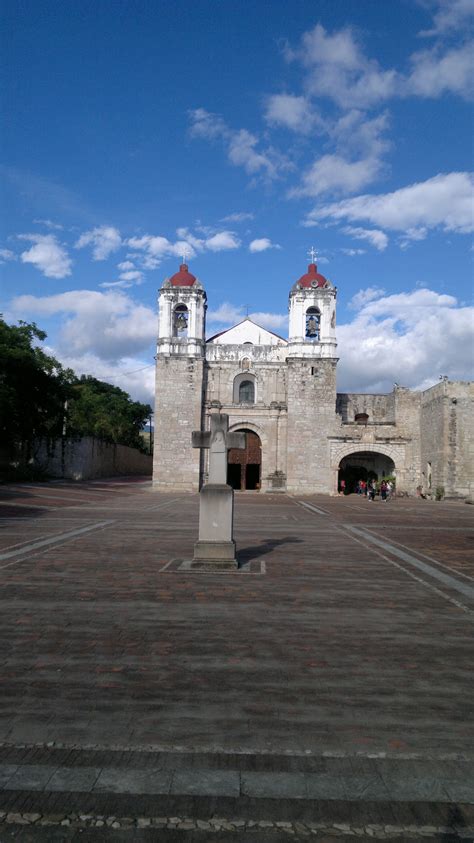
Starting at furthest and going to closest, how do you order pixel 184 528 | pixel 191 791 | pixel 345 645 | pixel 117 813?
pixel 184 528, pixel 345 645, pixel 191 791, pixel 117 813

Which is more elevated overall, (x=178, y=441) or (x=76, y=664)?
(x=178, y=441)

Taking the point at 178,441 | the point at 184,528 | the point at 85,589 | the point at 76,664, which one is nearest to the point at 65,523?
the point at 184,528

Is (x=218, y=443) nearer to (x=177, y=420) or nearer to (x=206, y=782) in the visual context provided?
(x=206, y=782)

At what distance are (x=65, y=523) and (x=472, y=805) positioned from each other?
→ 13909 millimetres

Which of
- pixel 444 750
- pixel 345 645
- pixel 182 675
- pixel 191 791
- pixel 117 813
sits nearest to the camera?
pixel 117 813

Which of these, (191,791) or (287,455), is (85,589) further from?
(287,455)

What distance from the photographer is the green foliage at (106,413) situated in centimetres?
5344

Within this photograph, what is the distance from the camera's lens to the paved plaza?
9.77ft

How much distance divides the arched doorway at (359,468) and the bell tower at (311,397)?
18.2 feet

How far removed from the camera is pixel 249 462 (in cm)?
3750

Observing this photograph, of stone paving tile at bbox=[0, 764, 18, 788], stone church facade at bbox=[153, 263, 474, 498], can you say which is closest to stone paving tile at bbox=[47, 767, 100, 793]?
stone paving tile at bbox=[0, 764, 18, 788]

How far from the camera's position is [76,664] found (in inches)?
193

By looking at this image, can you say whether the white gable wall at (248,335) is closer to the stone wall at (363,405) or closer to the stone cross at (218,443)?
the stone wall at (363,405)

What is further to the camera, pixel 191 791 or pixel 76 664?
pixel 76 664
